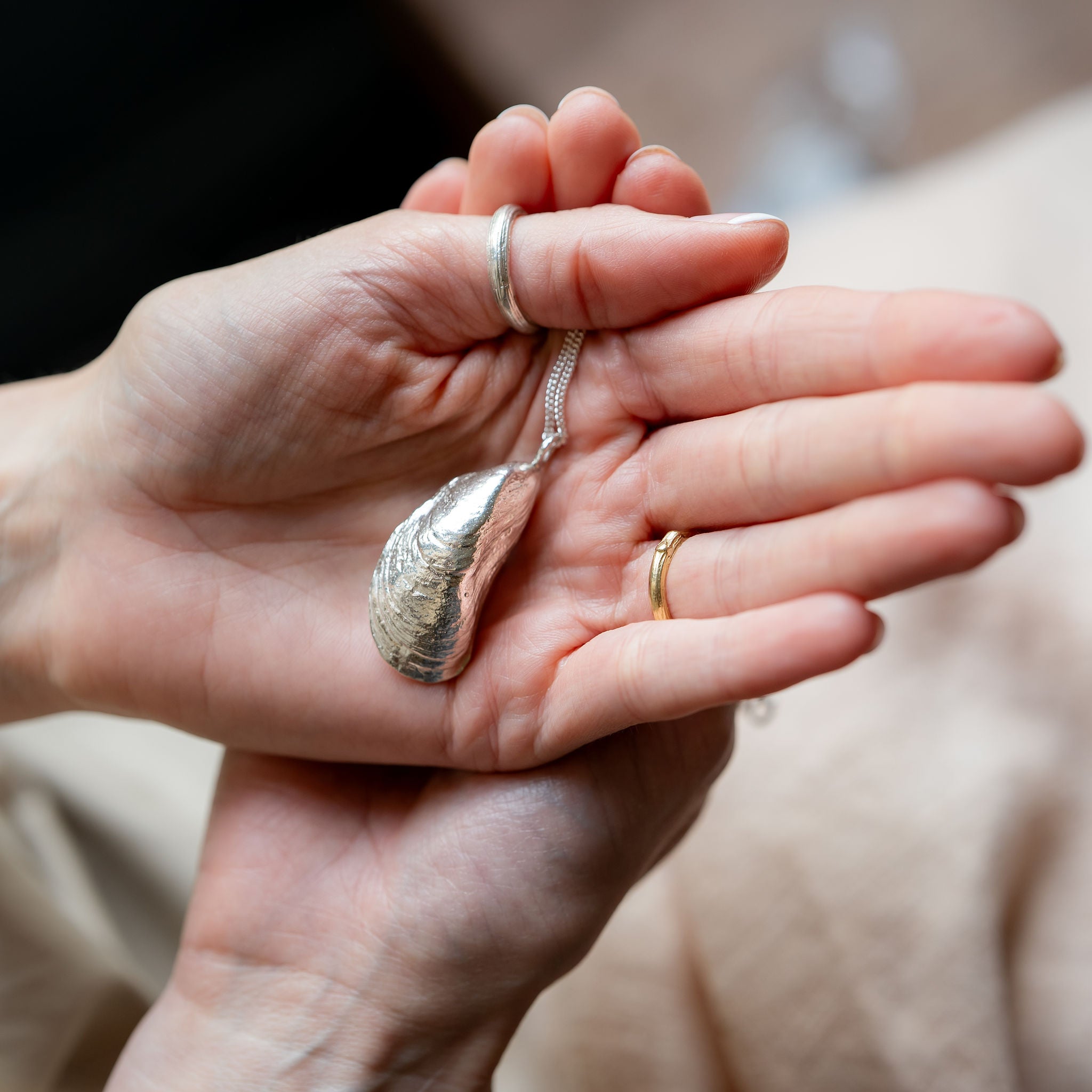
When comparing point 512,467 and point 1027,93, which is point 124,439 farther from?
point 1027,93

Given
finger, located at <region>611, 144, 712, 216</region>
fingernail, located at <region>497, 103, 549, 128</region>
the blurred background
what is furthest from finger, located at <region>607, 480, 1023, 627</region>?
the blurred background

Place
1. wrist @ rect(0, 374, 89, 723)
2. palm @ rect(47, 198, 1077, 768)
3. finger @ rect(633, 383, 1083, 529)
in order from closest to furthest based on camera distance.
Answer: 1. finger @ rect(633, 383, 1083, 529)
2. palm @ rect(47, 198, 1077, 768)
3. wrist @ rect(0, 374, 89, 723)

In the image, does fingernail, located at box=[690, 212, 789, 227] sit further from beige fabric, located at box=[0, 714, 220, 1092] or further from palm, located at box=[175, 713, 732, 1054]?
beige fabric, located at box=[0, 714, 220, 1092]

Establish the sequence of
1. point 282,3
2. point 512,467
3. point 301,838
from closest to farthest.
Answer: point 512,467 < point 301,838 < point 282,3

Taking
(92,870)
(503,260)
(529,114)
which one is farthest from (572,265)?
(92,870)

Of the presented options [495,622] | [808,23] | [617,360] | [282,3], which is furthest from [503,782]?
[808,23]
